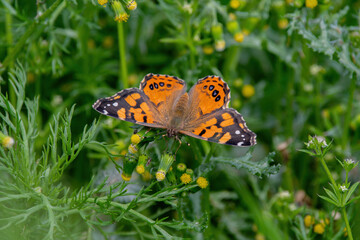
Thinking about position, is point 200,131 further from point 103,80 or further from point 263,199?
point 103,80

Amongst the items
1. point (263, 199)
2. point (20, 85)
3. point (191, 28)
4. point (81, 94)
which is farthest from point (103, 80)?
point (263, 199)

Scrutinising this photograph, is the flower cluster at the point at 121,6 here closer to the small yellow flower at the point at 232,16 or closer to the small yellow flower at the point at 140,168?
the small yellow flower at the point at 140,168

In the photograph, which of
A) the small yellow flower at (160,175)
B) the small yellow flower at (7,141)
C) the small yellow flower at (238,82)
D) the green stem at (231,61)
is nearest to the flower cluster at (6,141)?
the small yellow flower at (7,141)

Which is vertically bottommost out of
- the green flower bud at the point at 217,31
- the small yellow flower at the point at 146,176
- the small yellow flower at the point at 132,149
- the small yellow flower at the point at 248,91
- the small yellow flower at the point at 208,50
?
the small yellow flower at the point at 146,176

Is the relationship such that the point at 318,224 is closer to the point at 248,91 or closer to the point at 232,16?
the point at 248,91

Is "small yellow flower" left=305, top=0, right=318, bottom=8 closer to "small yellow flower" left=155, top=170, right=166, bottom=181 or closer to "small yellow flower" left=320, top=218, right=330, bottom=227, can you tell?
"small yellow flower" left=320, top=218, right=330, bottom=227

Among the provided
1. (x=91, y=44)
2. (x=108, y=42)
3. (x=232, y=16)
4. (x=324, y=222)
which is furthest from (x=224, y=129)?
(x=91, y=44)
